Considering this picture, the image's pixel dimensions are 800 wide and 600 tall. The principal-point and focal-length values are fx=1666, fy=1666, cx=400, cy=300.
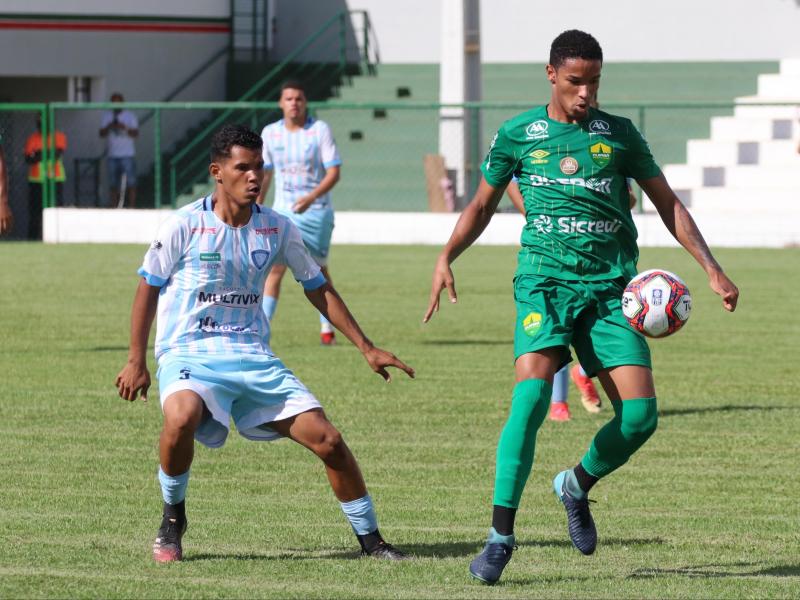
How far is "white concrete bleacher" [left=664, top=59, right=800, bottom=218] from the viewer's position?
27.5 m

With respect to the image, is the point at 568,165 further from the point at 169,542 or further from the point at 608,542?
the point at 169,542

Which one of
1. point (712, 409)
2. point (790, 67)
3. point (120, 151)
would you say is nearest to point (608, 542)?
point (712, 409)

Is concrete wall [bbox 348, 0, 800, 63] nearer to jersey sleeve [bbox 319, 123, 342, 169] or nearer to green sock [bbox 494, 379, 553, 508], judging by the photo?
jersey sleeve [bbox 319, 123, 342, 169]

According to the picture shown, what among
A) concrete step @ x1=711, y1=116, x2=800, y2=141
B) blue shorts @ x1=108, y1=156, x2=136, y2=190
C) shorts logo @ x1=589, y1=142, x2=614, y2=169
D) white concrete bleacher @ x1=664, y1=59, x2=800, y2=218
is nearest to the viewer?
shorts logo @ x1=589, y1=142, x2=614, y2=169

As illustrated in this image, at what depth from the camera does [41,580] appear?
19.9 ft

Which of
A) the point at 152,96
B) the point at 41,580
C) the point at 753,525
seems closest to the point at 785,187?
the point at 152,96

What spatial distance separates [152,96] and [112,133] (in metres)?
5.08

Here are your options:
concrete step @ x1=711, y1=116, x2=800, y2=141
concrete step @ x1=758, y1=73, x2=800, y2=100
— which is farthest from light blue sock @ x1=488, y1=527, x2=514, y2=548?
concrete step @ x1=758, y1=73, x2=800, y2=100

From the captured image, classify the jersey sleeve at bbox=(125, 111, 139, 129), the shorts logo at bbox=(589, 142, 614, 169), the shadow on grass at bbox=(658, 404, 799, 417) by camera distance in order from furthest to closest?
the jersey sleeve at bbox=(125, 111, 139, 129), the shadow on grass at bbox=(658, 404, 799, 417), the shorts logo at bbox=(589, 142, 614, 169)

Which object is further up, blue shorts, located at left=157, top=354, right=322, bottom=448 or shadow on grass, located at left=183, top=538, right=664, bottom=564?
blue shorts, located at left=157, top=354, right=322, bottom=448

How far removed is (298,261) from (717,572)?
2054 mm

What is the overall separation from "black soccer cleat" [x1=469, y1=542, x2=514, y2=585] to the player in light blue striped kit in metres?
0.50

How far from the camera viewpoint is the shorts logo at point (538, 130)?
21.8 ft

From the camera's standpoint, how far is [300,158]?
14.2 meters
